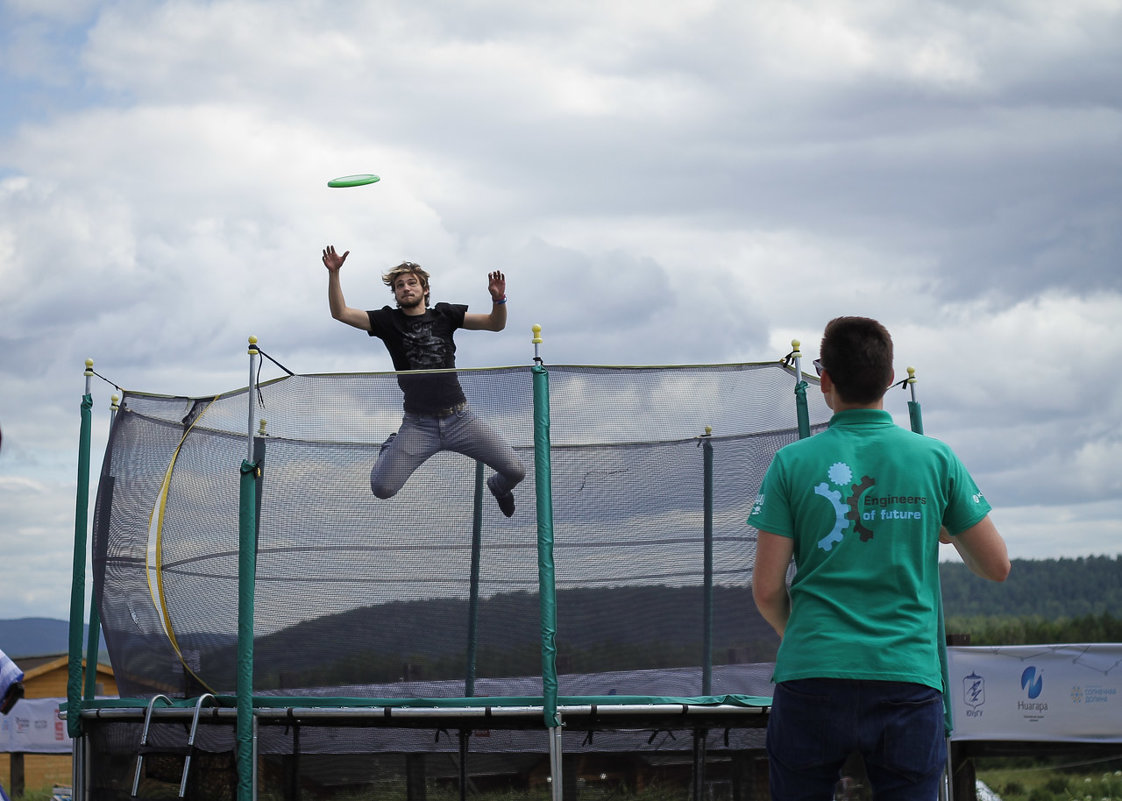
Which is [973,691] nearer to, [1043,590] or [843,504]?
[843,504]

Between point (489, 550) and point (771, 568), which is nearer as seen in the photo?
point (771, 568)

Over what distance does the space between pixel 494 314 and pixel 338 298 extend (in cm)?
79

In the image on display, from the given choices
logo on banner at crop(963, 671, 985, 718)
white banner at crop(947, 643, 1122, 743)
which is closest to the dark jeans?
white banner at crop(947, 643, 1122, 743)

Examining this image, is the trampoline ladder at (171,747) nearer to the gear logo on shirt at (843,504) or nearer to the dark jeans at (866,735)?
the dark jeans at (866,735)

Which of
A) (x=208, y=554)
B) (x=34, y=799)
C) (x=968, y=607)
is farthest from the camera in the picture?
(x=968, y=607)

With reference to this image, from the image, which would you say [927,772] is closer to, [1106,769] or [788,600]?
[788,600]

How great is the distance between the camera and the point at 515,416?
5.52m

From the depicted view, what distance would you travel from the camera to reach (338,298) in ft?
19.5

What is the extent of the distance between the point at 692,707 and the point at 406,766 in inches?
51.4

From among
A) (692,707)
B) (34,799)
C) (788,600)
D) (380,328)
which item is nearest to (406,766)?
(692,707)

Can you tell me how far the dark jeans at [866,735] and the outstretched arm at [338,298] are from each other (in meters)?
3.98

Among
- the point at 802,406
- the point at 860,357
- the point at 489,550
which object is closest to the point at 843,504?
the point at 860,357

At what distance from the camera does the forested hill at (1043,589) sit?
360 feet

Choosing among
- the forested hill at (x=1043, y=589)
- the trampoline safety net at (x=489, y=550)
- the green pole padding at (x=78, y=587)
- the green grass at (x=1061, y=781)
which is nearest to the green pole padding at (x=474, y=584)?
the trampoline safety net at (x=489, y=550)
